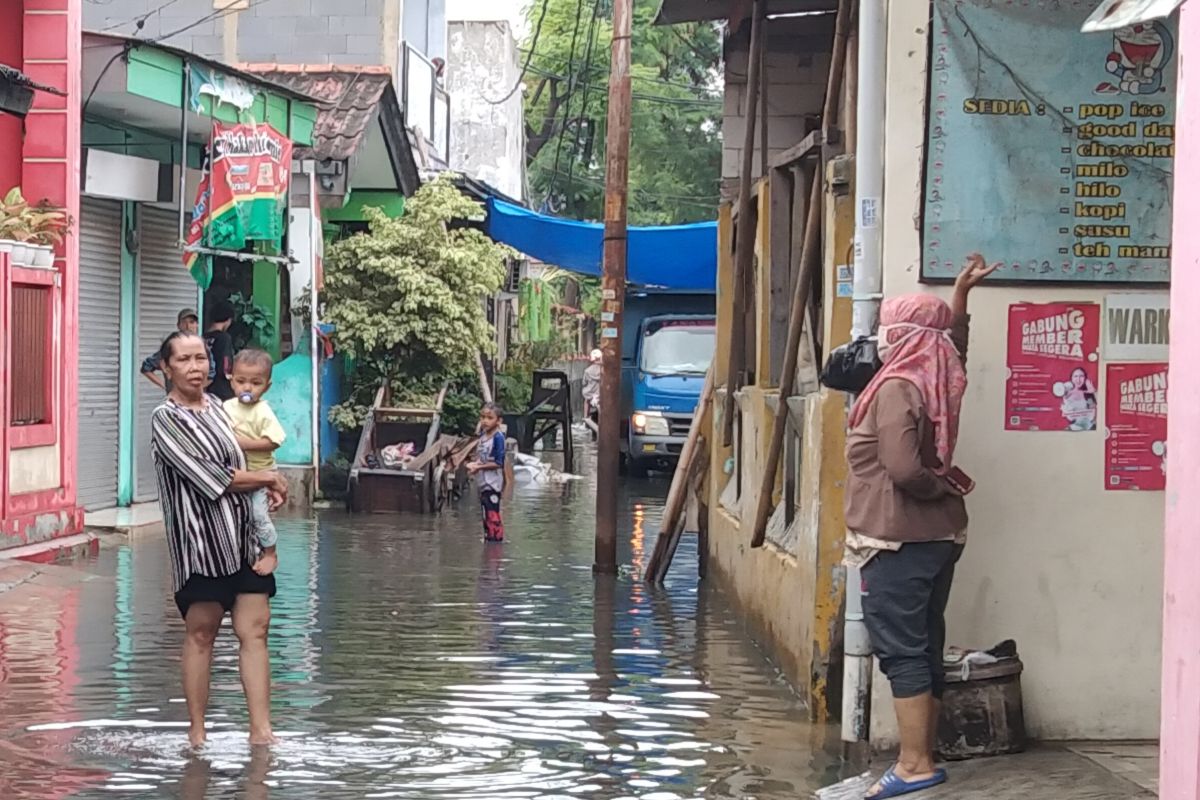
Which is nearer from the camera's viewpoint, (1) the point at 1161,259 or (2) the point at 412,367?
(1) the point at 1161,259

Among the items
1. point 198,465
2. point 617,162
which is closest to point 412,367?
point 617,162

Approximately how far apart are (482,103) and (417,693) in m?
32.8

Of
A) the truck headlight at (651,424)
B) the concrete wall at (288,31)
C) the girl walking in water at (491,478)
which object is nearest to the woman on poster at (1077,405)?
the girl walking in water at (491,478)

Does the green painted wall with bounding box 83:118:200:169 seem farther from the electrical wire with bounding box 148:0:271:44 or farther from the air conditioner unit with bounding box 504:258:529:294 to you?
the air conditioner unit with bounding box 504:258:529:294

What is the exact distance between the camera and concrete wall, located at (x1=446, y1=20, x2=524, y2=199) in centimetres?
4009

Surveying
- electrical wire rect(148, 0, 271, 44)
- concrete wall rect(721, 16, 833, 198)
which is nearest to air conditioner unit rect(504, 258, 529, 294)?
electrical wire rect(148, 0, 271, 44)

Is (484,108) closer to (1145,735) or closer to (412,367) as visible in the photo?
(412,367)

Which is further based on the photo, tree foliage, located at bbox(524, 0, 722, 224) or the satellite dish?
tree foliage, located at bbox(524, 0, 722, 224)

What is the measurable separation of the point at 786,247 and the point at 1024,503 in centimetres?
353

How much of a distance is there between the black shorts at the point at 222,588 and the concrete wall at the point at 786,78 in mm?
6774

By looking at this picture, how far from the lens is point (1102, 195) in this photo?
23.5ft

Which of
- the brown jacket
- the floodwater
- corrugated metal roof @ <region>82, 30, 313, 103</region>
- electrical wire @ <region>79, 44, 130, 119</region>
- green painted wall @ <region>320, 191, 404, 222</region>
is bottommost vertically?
the floodwater

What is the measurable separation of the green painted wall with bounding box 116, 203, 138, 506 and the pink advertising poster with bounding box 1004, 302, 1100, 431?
38.4 ft

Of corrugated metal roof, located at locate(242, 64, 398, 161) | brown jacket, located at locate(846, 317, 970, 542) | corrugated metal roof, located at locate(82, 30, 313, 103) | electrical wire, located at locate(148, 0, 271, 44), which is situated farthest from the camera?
electrical wire, located at locate(148, 0, 271, 44)
